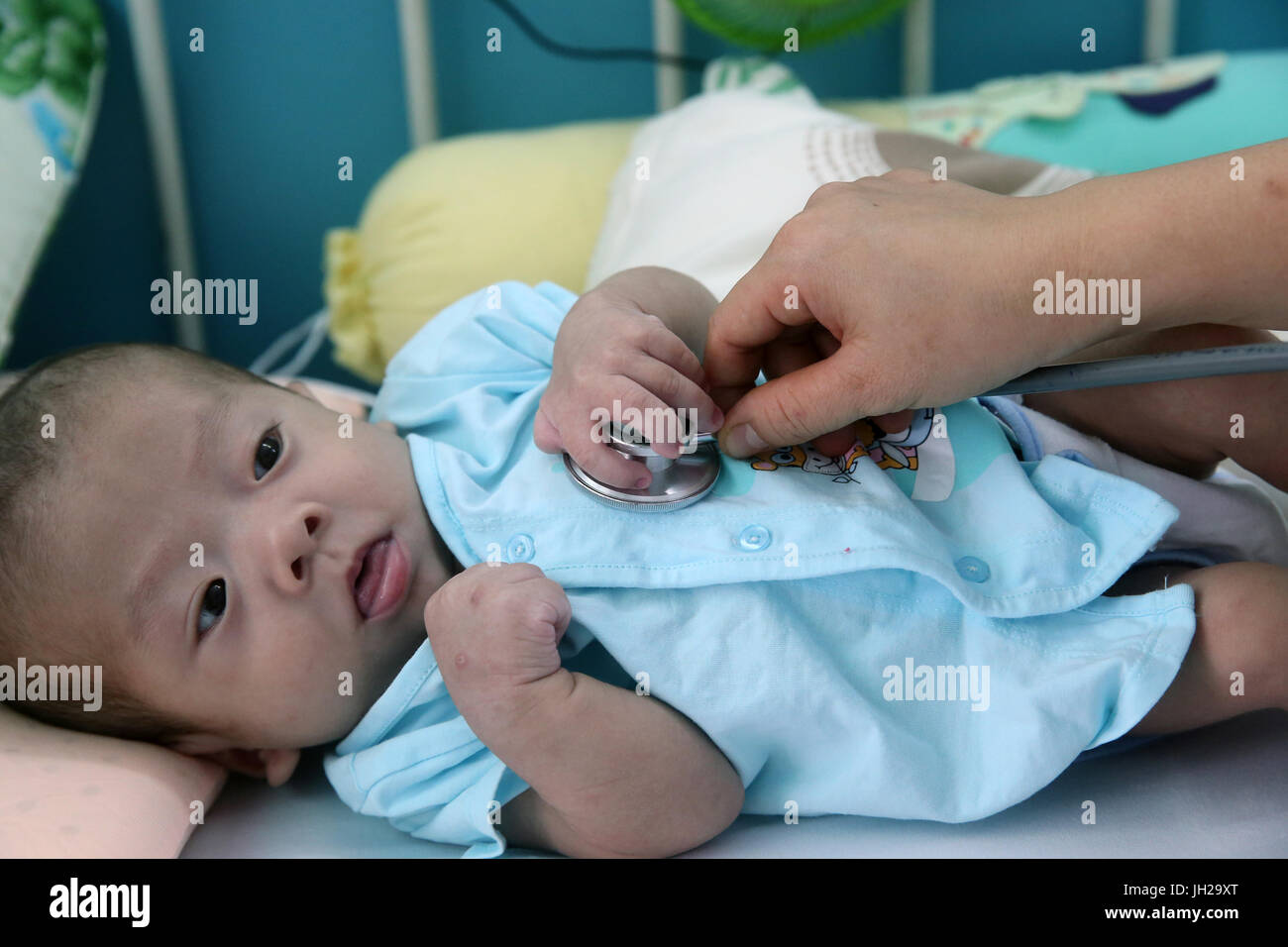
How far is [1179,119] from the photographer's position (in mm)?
1278

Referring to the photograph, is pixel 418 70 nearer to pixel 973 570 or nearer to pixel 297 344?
pixel 297 344

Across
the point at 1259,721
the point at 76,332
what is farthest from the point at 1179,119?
the point at 76,332

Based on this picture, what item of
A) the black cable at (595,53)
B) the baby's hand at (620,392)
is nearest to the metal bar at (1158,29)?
the black cable at (595,53)

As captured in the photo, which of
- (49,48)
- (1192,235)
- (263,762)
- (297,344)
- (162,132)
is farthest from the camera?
(297,344)

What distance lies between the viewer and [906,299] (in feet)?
2.07

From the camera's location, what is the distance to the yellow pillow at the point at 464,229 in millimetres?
1312

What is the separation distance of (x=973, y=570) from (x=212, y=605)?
1.71 feet

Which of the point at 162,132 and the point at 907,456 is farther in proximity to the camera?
the point at 162,132

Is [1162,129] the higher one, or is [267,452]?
[1162,129]

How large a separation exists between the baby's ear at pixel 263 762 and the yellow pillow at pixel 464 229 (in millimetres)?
628

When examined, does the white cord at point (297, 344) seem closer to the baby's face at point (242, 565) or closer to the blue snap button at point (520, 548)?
the baby's face at point (242, 565)

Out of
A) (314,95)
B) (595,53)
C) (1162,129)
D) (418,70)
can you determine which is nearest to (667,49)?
(595,53)

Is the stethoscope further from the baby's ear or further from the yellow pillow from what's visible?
the yellow pillow

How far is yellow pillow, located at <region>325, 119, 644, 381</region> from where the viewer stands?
131 cm
